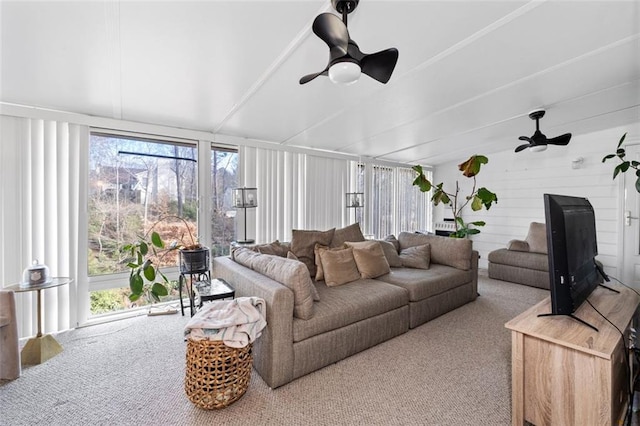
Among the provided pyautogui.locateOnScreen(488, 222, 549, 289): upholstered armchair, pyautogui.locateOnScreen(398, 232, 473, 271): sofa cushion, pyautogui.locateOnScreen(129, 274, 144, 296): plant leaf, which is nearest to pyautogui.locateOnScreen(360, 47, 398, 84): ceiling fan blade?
pyautogui.locateOnScreen(398, 232, 473, 271): sofa cushion

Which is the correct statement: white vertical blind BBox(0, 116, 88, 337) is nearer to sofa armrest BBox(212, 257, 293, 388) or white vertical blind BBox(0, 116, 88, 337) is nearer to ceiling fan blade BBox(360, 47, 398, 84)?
sofa armrest BBox(212, 257, 293, 388)

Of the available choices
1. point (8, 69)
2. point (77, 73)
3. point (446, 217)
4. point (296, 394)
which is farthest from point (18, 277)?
point (446, 217)

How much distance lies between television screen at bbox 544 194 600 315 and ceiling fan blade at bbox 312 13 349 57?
1313 millimetres

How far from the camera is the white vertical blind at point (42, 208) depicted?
2508 millimetres

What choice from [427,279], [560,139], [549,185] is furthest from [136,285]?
[549,185]

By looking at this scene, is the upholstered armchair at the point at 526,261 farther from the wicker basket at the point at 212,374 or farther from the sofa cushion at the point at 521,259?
the wicker basket at the point at 212,374

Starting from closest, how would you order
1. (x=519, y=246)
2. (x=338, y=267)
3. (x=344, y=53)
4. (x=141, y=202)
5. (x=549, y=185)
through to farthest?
1. (x=344, y=53)
2. (x=338, y=267)
3. (x=141, y=202)
4. (x=519, y=246)
5. (x=549, y=185)

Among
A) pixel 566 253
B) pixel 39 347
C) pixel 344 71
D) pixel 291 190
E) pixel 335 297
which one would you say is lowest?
pixel 39 347

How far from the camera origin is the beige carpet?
1604mm

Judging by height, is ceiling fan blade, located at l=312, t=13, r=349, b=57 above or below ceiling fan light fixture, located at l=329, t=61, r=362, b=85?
above

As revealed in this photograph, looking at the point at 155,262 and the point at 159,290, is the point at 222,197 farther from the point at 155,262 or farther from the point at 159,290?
the point at 159,290

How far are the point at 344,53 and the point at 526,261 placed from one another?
455 cm

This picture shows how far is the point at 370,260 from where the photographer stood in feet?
10.1

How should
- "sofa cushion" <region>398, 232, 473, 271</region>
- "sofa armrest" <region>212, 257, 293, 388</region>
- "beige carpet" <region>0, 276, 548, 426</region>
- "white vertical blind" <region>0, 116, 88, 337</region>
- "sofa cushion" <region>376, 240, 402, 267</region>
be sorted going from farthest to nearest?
"sofa cushion" <region>376, 240, 402, 267</region> < "sofa cushion" <region>398, 232, 473, 271</region> < "white vertical blind" <region>0, 116, 88, 337</region> < "sofa armrest" <region>212, 257, 293, 388</region> < "beige carpet" <region>0, 276, 548, 426</region>
